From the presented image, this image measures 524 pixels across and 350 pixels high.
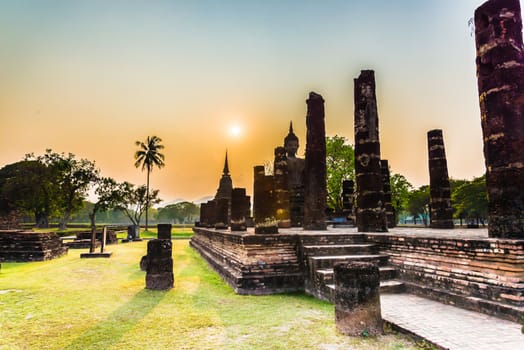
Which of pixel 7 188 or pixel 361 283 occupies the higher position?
pixel 7 188

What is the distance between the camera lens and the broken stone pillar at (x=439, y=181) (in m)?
14.0

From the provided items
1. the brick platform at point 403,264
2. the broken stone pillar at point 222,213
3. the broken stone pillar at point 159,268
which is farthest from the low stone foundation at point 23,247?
the brick platform at point 403,264

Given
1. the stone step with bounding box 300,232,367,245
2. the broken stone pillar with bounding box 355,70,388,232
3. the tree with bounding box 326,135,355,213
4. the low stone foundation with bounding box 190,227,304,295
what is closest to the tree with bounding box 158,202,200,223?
the tree with bounding box 326,135,355,213

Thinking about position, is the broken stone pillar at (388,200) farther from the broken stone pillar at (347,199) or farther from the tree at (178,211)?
the tree at (178,211)

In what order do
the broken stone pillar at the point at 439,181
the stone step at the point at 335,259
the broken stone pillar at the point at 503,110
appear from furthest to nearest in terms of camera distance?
the broken stone pillar at the point at 439,181 < the stone step at the point at 335,259 < the broken stone pillar at the point at 503,110

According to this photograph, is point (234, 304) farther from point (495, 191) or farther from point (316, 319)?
point (495, 191)

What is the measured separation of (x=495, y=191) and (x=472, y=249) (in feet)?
4.55

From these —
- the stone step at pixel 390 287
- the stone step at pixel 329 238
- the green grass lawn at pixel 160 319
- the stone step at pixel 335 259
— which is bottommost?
the green grass lawn at pixel 160 319

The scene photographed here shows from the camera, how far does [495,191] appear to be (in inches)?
238

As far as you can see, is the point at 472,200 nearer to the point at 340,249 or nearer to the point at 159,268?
Answer: the point at 340,249

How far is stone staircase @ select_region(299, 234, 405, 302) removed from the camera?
256 inches

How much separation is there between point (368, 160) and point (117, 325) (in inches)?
329

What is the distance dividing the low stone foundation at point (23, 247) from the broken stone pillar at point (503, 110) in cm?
1560

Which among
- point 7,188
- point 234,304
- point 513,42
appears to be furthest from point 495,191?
point 7,188
